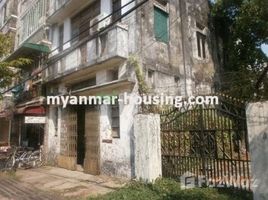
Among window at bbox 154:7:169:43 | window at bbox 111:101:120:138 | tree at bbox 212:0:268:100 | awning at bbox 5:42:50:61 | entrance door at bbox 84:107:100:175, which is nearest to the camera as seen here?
window at bbox 111:101:120:138

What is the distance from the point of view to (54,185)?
32.1ft

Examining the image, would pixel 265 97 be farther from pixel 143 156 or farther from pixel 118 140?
pixel 118 140

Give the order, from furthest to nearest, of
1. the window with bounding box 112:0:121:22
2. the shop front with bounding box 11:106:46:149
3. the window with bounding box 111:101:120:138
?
the shop front with bounding box 11:106:46:149, the window with bounding box 112:0:121:22, the window with bounding box 111:101:120:138

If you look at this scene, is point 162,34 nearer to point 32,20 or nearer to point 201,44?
point 201,44

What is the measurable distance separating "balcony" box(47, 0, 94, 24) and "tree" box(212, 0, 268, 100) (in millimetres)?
7646

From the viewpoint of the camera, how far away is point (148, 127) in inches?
351

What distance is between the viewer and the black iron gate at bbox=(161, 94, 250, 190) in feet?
24.3

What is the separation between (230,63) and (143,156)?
9.47 m

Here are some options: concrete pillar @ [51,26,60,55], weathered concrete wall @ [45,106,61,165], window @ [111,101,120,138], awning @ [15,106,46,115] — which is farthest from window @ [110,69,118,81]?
awning @ [15,106,46,115]

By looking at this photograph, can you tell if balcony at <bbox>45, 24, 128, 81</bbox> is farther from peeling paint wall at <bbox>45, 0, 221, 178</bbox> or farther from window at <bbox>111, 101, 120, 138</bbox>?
window at <bbox>111, 101, 120, 138</bbox>

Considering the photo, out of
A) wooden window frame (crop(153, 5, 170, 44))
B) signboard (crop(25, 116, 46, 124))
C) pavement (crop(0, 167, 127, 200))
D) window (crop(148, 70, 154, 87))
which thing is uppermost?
wooden window frame (crop(153, 5, 170, 44))

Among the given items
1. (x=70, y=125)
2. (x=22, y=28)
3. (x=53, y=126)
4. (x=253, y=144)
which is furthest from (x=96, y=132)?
(x=22, y=28)

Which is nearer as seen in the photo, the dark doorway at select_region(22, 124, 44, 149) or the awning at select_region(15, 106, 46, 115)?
the awning at select_region(15, 106, 46, 115)

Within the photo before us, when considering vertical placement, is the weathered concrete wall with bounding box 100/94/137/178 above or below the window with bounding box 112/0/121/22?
below
